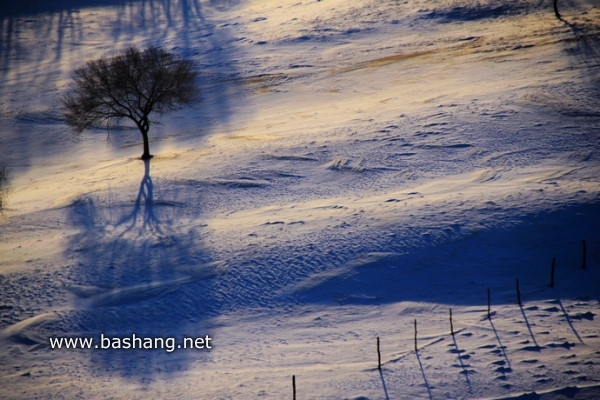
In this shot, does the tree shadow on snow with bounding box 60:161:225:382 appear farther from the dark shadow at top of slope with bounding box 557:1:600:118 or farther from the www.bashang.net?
the dark shadow at top of slope with bounding box 557:1:600:118

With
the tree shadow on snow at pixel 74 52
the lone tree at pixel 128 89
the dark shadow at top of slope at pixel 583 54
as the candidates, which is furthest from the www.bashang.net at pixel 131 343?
the dark shadow at top of slope at pixel 583 54

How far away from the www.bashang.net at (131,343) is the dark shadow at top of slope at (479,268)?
309cm

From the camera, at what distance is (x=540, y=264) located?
57.3 ft

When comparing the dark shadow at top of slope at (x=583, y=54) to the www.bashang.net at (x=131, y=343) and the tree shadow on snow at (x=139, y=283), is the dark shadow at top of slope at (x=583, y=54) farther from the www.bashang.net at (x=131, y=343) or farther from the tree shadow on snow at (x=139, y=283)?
the www.bashang.net at (x=131, y=343)

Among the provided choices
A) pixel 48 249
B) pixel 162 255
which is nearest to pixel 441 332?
pixel 162 255

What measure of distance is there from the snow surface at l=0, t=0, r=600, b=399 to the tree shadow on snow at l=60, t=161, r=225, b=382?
75 millimetres

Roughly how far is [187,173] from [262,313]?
10.4 metres

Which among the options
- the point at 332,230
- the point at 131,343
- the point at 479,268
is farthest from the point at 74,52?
the point at 479,268

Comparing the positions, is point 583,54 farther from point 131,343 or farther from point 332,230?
point 131,343

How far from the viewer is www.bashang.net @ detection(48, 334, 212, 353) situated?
49.2 ft

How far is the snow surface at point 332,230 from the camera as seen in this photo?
13656 millimetres

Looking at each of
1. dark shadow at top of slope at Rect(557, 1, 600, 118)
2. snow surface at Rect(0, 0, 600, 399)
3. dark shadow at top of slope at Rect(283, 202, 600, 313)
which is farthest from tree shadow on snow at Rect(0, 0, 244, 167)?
dark shadow at top of slope at Rect(557, 1, 600, 118)

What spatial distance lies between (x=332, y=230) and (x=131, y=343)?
7.34 m

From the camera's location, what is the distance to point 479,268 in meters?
17.5
